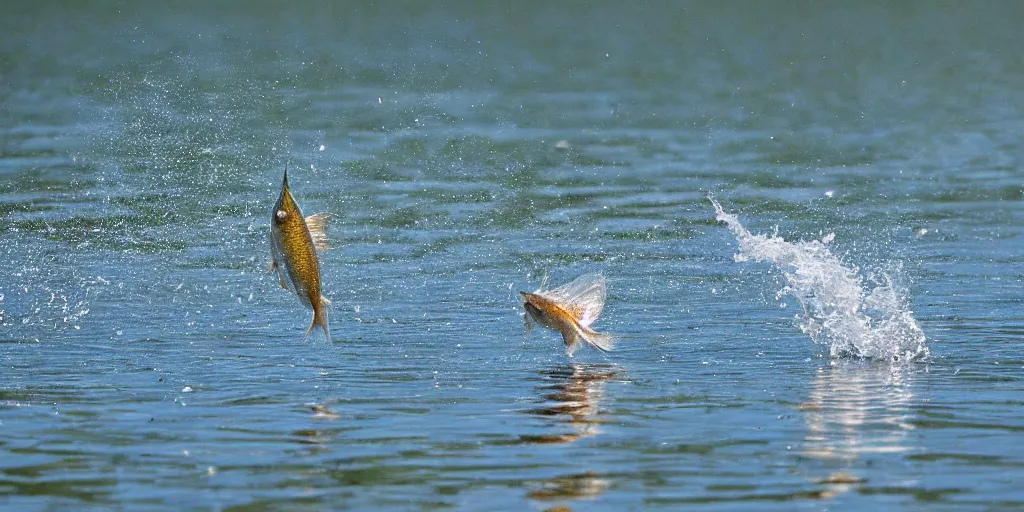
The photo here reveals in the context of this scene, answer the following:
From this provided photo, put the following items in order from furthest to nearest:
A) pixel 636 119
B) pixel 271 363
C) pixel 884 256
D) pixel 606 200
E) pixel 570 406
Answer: pixel 636 119 → pixel 606 200 → pixel 884 256 → pixel 271 363 → pixel 570 406

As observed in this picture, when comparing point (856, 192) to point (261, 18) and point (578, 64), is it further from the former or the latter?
point (261, 18)

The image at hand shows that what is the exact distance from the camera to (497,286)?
1267 cm

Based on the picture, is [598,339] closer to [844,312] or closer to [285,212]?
[844,312]

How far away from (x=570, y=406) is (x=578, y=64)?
22678 millimetres

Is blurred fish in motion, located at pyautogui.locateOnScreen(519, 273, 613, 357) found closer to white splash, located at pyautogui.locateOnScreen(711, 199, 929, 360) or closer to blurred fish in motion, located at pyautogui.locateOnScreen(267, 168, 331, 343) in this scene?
white splash, located at pyautogui.locateOnScreen(711, 199, 929, 360)

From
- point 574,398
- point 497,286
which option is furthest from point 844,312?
point 497,286

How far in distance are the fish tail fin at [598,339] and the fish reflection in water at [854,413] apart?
4.27ft

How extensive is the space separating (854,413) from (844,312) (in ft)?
6.70

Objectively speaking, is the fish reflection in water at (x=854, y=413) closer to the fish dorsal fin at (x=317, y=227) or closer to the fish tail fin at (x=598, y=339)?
the fish tail fin at (x=598, y=339)

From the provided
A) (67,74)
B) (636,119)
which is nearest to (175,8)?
(67,74)

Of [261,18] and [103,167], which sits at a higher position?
[261,18]

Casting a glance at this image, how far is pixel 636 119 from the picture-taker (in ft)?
76.1

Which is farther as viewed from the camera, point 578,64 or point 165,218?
point 578,64

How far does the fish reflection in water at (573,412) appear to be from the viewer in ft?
24.6
